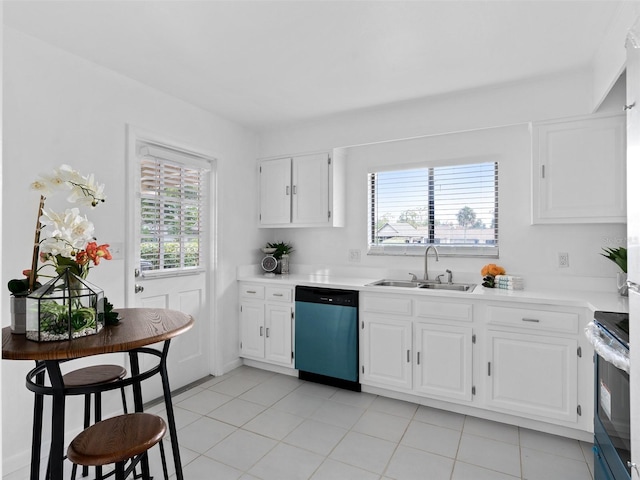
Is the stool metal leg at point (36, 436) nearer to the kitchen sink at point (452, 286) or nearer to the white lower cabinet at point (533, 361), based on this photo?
the white lower cabinet at point (533, 361)

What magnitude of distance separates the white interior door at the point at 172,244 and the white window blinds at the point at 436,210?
169 centimetres

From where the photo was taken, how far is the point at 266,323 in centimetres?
375

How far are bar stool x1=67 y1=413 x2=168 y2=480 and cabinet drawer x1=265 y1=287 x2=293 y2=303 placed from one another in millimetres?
2054

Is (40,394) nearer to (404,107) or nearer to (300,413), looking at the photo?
(300,413)

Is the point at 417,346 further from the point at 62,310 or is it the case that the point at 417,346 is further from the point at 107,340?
the point at 62,310

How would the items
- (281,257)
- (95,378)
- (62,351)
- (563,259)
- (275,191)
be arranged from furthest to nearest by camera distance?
(281,257) < (275,191) < (563,259) < (95,378) < (62,351)

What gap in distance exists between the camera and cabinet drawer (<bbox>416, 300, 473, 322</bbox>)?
286cm

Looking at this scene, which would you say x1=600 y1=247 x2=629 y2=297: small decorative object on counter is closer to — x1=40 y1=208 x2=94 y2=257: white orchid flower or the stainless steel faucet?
the stainless steel faucet

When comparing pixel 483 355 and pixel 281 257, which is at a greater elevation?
pixel 281 257

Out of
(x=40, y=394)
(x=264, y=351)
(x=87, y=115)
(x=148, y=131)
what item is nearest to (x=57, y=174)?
(x=40, y=394)

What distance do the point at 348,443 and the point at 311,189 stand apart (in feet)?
7.52

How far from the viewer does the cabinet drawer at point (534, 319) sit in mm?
2539

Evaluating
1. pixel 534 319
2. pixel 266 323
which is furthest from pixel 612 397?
pixel 266 323

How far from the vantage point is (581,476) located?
7.25 ft
